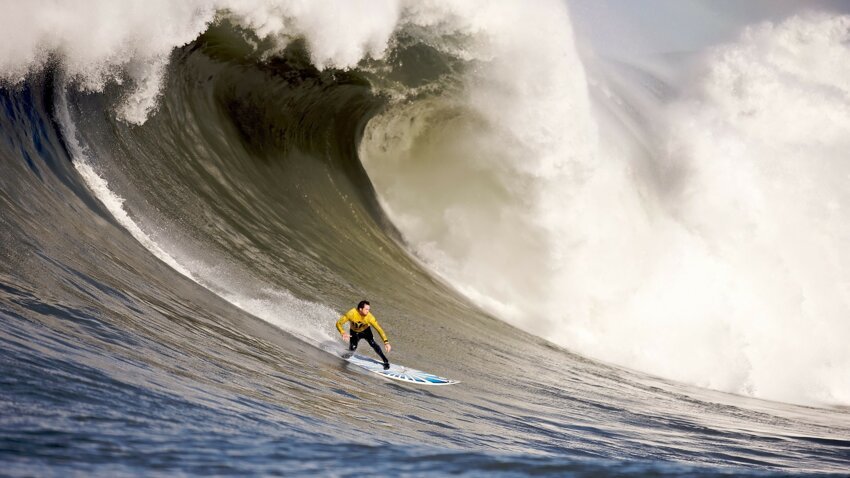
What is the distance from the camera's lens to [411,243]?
12.3 meters

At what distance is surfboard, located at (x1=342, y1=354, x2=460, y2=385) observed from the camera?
692 cm

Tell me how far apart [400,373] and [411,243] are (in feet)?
17.4

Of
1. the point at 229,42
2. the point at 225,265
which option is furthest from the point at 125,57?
the point at 225,265

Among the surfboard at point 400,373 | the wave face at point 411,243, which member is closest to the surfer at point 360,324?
the surfboard at point 400,373

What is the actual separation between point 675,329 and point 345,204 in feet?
14.9

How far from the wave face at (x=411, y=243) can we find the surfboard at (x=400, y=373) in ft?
0.76

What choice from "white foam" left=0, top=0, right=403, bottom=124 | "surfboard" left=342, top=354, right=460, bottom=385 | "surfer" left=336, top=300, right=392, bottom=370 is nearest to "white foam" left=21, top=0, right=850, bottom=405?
"white foam" left=0, top=0, right=403, bottom=124

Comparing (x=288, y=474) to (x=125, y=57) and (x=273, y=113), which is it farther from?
(x=273, y=113)

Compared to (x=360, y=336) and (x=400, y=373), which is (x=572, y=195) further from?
(x=400, y=373)

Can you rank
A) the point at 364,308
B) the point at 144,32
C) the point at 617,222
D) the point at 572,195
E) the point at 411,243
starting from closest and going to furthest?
1. the point at 364,308
2. the point at 144,32
3. the point at 572,195
4. the point at 411,243
5. the point at 617,222

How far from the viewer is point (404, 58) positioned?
1224 centimetres

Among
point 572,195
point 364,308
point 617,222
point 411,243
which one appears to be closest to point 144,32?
point 364,308

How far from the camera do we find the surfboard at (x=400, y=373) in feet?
22.7

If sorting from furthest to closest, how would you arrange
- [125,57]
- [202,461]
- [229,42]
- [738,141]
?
1. [738,141]
2. [229,42]
3. [125,57]
4. [202,461]
